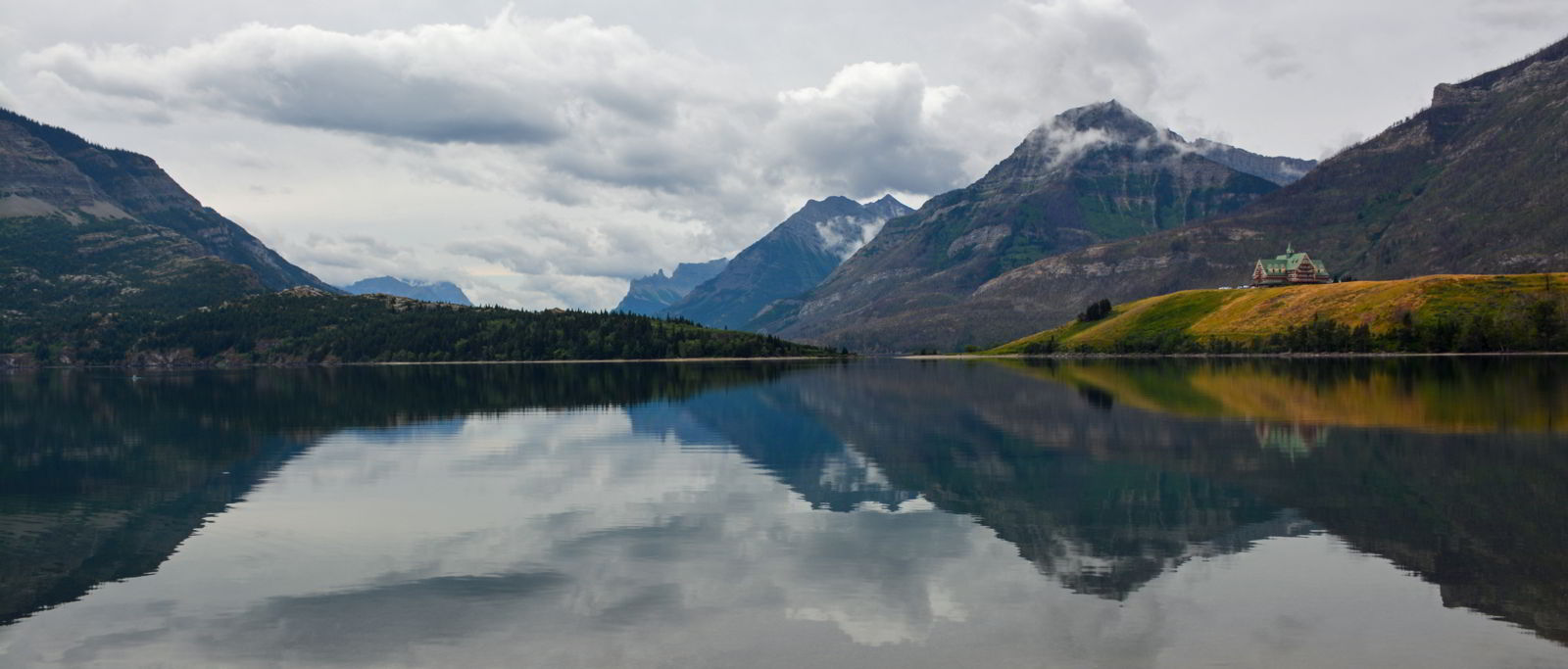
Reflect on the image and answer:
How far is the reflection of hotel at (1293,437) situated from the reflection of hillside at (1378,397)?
4.29m

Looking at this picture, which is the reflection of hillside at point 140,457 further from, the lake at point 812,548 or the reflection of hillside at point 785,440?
the reflection of hillside at point 785,440

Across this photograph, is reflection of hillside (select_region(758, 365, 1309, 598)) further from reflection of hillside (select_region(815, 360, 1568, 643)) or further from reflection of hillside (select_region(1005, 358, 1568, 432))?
reflection of hillside (select_region(1005, 358, 1568, 432))

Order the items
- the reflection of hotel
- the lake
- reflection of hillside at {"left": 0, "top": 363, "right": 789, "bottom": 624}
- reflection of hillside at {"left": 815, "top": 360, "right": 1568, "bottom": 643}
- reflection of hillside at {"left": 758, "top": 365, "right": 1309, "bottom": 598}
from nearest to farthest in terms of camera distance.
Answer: the lake → reflection of hillside at {"left": 815, "top": 360, "right": 1568, "bottom": 643} → reflection of hillside at {"left": 758, "top": 365, "right": 1309, "bottom": 598} → reflection of hillside at {"left": 0, "top": 363, "right": 789, "bottom": 624} → the reflection of hotel

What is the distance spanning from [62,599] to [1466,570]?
1944 inches

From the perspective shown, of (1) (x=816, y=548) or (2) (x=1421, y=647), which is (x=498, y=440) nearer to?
(1) (x=816, y=548)

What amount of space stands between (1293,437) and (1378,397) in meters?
46.0

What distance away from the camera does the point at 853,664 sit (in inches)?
987

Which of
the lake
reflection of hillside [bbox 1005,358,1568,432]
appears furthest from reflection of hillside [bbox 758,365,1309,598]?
reflection of hillside [bbox 1005,358,1568,432]

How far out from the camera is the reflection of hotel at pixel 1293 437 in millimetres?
64062

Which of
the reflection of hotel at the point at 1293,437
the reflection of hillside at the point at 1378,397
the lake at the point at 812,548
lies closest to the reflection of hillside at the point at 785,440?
the lake at the point at 812,548

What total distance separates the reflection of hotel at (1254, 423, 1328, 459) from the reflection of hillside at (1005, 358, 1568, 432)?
4.29 metres

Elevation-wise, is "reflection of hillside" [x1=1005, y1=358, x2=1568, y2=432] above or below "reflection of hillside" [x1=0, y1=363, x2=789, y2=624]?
above

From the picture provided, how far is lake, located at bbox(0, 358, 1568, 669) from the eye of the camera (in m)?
26.8

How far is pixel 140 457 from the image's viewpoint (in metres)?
72.4
